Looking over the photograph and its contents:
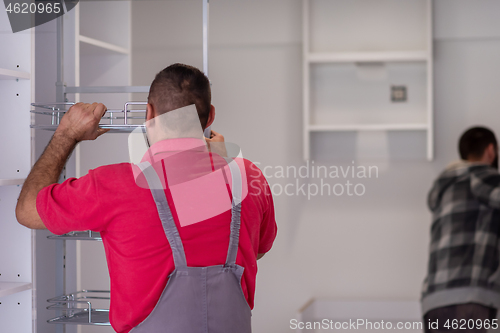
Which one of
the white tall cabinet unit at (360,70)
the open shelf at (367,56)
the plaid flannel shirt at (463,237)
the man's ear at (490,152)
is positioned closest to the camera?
the plaid flannel shirt at (463,237)

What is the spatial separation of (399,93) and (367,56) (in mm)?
241

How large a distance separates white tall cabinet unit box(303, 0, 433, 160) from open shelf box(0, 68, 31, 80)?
46.2 inches

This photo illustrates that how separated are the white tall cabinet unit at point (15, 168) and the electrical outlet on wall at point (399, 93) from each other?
1.49 metres

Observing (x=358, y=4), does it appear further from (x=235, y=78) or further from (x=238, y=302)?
(x=238, y=302)

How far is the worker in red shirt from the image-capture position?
658 millimetres

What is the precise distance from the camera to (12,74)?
0.89 metres

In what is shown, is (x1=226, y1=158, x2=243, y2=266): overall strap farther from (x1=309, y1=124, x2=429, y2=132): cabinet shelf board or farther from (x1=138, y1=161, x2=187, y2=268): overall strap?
(x1=309, y1=124, x2=429, y2=132): cabinet shelf board

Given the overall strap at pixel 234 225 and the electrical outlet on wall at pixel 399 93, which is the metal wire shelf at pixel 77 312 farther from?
the electrical outlet on wall at pixel 399 93

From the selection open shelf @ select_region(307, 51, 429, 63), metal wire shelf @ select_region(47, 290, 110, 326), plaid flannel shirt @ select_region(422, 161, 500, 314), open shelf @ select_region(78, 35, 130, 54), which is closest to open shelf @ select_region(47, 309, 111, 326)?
metal wire shelf @ select_region(47, 290, 110, 326)

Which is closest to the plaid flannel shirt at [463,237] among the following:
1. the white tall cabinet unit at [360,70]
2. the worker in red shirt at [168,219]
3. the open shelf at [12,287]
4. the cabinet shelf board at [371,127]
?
the cabinet shelf board at [371,127]

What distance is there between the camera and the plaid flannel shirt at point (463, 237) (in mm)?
1394

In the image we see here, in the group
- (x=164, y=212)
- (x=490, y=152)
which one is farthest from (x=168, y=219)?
(x=490, y=152)

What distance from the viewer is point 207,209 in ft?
2.26

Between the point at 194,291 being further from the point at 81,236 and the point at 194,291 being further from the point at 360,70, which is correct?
the point at 360,70
